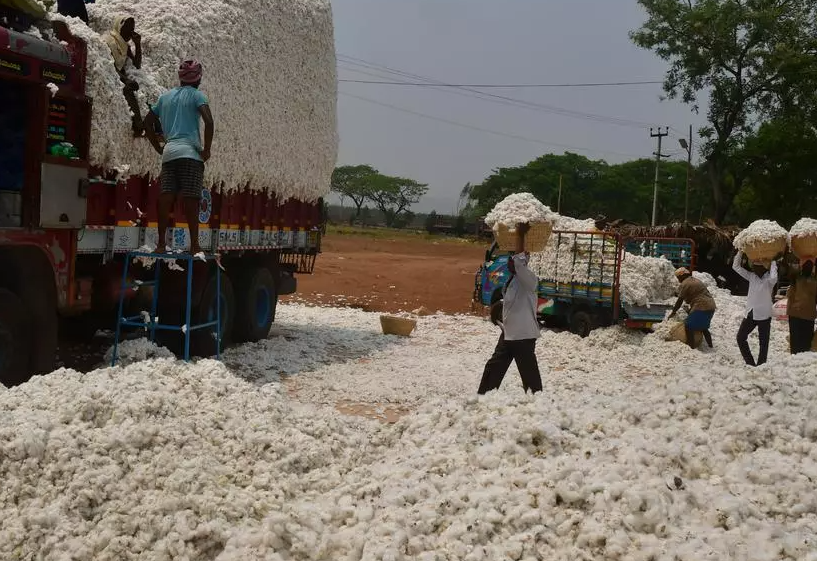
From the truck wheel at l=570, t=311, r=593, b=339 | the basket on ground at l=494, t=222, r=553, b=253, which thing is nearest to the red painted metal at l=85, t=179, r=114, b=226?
the basket on ground at l=494, t=222, r=553, b=253

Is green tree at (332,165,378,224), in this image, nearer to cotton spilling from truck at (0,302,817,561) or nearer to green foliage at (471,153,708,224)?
green foliage at (471,153,708,224)

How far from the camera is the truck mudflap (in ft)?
40.6

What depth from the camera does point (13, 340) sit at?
5922mm

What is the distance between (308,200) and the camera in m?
12.0

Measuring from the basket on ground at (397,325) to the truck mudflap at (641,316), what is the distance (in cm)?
344

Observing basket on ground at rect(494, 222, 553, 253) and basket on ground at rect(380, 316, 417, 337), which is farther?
basket on ground at rect(380, 316, 417, 337)

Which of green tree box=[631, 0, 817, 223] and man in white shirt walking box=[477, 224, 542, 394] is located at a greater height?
green tree box=[631, 0, 817, 223]

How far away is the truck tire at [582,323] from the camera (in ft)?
42.1

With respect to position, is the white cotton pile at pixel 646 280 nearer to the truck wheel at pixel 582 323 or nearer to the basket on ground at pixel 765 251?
the truck wheel at pixel 582 323

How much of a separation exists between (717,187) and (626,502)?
3197 cm

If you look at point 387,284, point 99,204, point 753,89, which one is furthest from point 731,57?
point 99,204

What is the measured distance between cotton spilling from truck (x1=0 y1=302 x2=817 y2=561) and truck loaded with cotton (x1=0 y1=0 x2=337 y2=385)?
153 cm

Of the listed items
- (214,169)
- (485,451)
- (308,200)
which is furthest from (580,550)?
(308,200)

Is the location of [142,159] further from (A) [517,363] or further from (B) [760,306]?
(B) [760,306]
